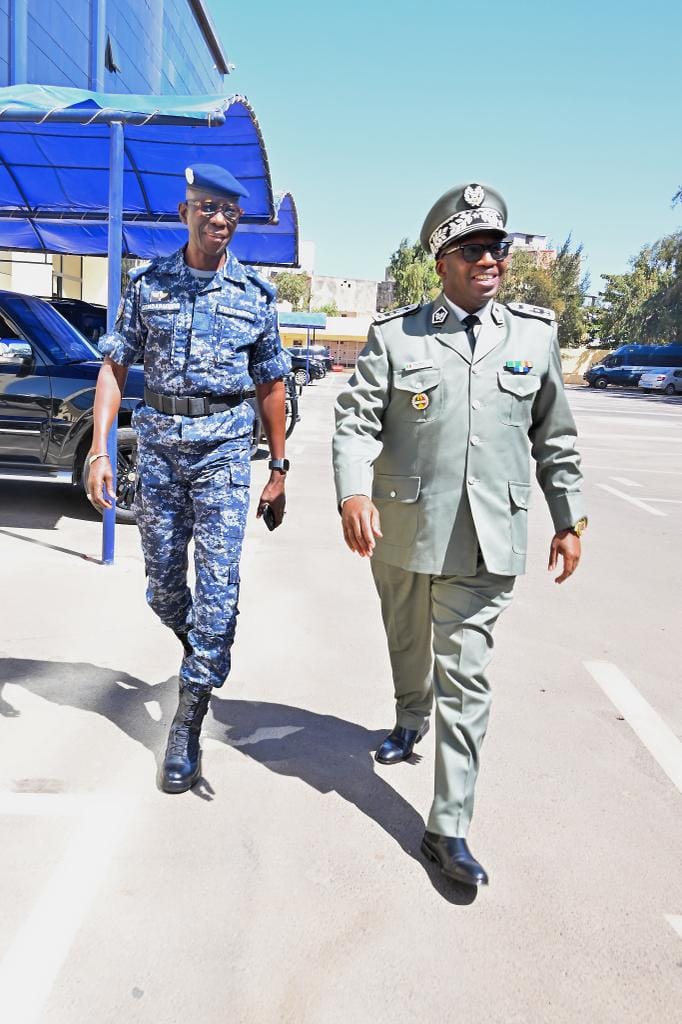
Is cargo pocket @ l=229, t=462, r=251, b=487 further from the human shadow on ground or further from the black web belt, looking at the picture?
the human shadow on ground

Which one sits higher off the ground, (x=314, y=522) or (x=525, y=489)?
(x=525, y=489)

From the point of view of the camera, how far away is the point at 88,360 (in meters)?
6.88

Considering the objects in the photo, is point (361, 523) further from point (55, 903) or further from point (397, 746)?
point (55, 903)

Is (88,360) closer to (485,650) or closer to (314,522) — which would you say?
(314,522)

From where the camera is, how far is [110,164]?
5.54m

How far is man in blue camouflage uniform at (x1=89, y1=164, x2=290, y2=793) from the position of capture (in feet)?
9.45

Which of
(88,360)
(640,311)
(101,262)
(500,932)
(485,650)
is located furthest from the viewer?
(640,311)

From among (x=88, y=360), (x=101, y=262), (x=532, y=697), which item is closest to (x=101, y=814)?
(x=532, y=697)

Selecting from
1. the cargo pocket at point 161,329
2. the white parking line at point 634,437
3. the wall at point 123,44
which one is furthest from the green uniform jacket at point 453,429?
the wall at point 123,44

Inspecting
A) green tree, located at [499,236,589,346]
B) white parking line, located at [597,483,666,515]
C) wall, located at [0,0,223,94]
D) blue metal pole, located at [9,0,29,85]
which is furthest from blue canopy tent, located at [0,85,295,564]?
green tree, located at [499,236,589,346]

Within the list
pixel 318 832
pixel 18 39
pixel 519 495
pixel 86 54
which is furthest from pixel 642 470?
pixel 86 54

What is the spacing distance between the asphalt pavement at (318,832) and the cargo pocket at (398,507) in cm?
92

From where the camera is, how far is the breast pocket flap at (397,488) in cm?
261

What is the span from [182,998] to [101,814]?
868mm
